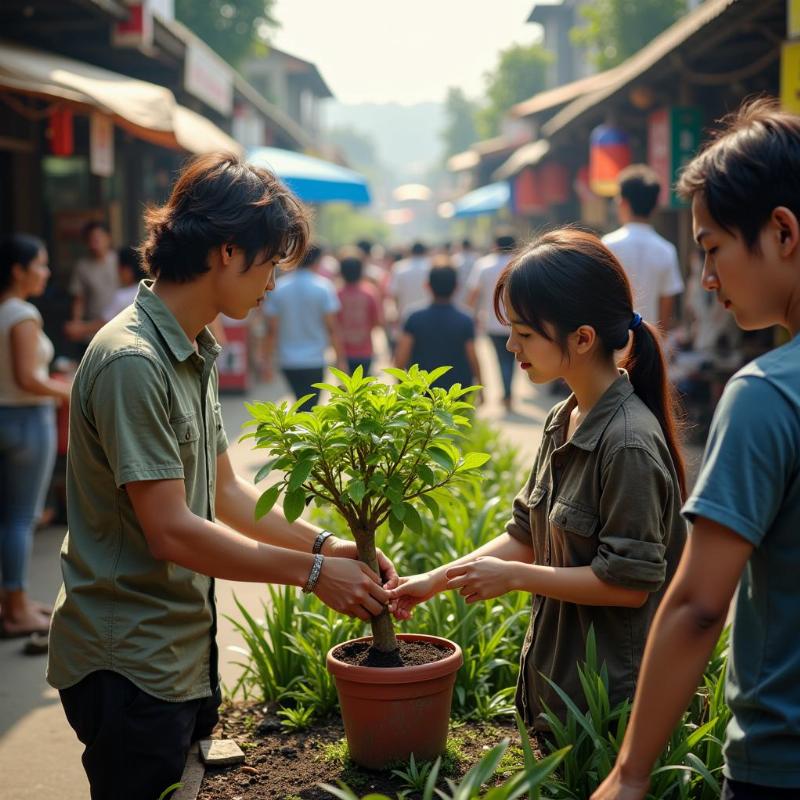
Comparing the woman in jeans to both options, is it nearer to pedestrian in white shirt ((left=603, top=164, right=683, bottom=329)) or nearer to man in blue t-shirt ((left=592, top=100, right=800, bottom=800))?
pedestrian in white shirt ((left=603, top=164, right=683, bottom=329))

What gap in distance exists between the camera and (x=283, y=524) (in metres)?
3.36

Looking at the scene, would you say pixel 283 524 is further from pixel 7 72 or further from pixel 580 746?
pixel 7 72

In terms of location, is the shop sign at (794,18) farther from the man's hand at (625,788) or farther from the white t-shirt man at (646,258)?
the man's hand at (625,788)

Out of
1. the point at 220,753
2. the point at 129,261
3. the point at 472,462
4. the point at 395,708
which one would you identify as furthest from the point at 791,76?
the point at 220,753

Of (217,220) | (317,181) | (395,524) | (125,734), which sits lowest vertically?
(125,734)

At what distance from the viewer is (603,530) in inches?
105

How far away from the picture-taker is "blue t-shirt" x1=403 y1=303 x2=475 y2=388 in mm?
8570

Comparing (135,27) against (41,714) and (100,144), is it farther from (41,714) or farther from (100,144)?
(41,714)

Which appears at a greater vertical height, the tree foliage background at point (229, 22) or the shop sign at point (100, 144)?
the tree foliage background at point (229, 22)

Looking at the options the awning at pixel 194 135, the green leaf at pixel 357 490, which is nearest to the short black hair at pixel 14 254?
the awning at pixel 194 135

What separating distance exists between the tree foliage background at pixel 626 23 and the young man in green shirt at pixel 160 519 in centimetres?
2407

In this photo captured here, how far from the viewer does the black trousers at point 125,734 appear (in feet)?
9.20

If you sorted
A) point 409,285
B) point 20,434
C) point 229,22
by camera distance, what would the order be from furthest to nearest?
1. point 229,22
2. point 409,285
3. point 20,434

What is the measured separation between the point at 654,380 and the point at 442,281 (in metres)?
5.78
